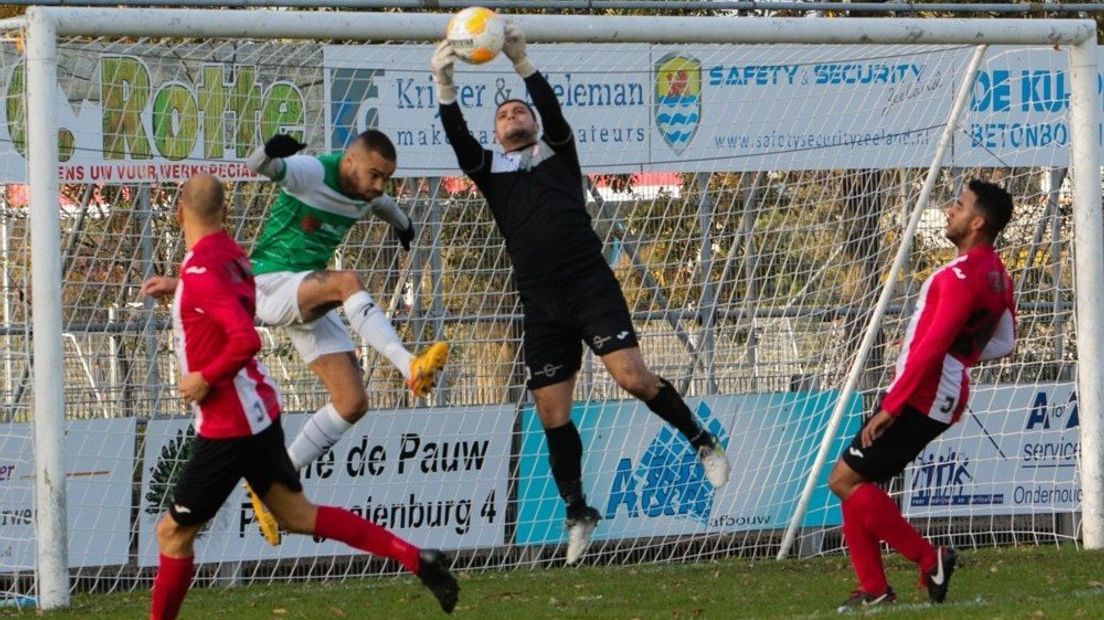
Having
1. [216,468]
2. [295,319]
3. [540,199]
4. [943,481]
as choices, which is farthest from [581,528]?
[943,481]

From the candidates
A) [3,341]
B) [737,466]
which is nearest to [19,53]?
[3,341]

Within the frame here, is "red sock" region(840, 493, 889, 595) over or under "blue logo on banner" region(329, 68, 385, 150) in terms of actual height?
under

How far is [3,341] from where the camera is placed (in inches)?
409

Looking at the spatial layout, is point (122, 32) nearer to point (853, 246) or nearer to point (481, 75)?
point (481, 75)

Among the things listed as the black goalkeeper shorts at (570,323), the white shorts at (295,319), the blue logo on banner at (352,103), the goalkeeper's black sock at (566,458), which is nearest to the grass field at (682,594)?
the goalkeeper's black sock at (566,458)

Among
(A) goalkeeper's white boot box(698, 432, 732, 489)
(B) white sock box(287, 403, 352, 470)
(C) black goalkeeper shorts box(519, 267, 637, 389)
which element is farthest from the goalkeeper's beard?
(A) goalkeeper's white boot box(698, 432, 732, 489)

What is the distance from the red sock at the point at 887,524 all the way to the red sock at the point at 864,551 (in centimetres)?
4

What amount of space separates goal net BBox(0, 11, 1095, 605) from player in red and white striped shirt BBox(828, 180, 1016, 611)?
3.11 metres

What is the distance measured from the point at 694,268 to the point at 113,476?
3.99m

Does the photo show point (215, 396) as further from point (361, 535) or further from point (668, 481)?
point (668, 481)

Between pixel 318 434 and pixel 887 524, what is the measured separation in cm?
280

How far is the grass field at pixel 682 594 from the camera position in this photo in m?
8.35

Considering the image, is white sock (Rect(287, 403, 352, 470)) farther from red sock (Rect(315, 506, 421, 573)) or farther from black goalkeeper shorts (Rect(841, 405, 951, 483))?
black goalkeeper shorts (Rect(841, 405, 951, 483))

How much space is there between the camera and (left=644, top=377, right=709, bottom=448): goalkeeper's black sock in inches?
334
